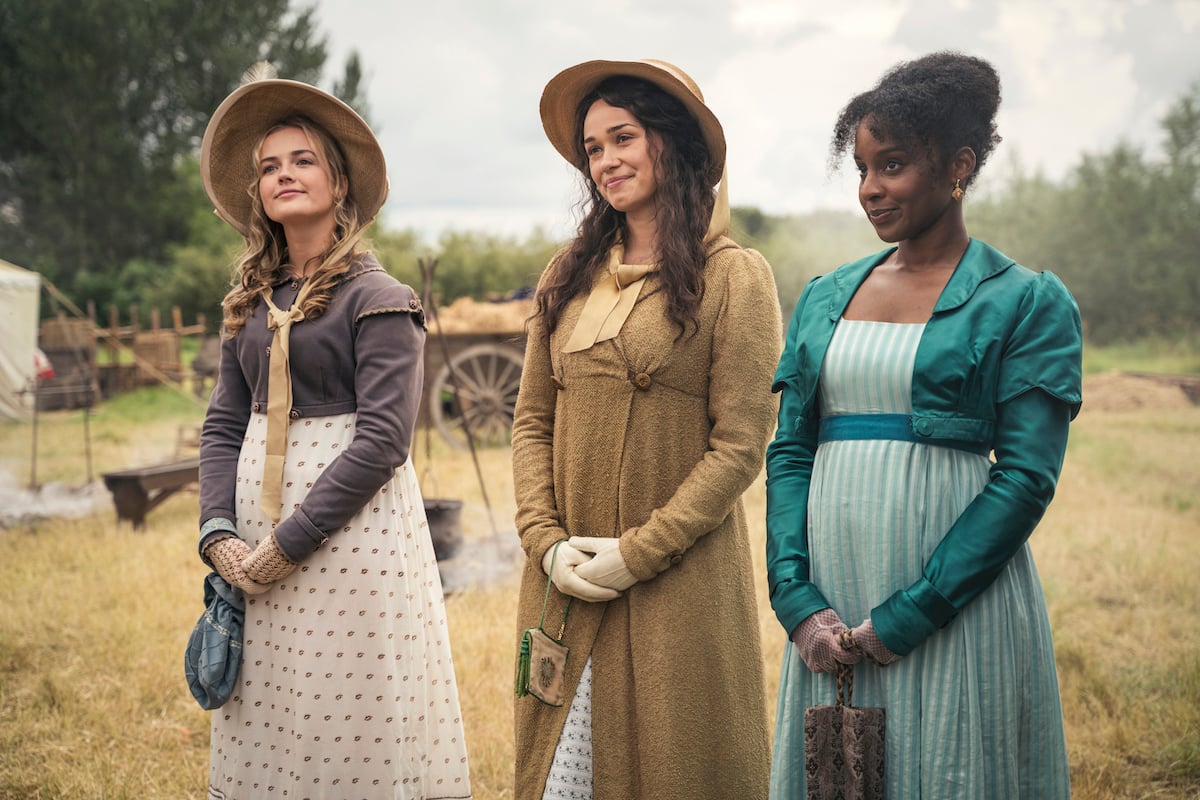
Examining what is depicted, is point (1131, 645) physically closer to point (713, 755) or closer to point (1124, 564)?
point (1124, 564)

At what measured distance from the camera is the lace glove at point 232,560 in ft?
6.27

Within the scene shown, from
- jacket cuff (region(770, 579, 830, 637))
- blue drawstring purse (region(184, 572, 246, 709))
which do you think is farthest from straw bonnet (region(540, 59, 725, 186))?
blue drawstring purse (region(184, 572, 246, 709))

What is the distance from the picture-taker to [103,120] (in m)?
23.5

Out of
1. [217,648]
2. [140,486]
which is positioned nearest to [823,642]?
[217,648]

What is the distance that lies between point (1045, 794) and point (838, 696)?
33 centimetres

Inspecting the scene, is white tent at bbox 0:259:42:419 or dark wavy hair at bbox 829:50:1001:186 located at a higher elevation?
white tent at bbox 0:259:42:419

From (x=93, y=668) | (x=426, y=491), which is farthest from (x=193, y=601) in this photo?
(x=426, y=491)

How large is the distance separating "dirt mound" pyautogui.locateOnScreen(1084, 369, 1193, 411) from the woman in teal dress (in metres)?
9.70

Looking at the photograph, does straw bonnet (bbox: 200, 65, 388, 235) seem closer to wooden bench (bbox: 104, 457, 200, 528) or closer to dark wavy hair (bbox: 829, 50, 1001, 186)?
dark wavy hair (bbox: 829, 50, 1001, 186)

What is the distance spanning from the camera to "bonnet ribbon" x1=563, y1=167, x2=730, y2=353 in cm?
188

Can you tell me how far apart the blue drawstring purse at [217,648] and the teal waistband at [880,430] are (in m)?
1.23

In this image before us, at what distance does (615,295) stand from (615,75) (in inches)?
17.8

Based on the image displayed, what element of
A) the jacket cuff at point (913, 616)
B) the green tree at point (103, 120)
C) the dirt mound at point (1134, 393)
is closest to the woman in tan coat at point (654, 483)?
the jacket cuff at point (913, 616)

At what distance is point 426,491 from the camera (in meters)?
7.11
